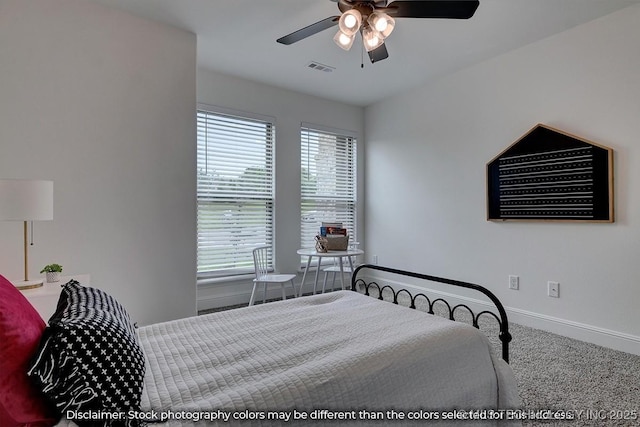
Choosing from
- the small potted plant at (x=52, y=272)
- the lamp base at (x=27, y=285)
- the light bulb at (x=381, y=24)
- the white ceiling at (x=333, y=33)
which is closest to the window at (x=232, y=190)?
the white ceiling at (x=333, y=33)

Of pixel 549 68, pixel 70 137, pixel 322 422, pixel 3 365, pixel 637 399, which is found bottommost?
pixel 637 399

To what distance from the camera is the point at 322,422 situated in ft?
3.40

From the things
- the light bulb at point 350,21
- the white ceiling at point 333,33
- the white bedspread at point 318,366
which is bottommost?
the white bedspread at point 318,366

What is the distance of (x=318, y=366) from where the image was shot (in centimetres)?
115

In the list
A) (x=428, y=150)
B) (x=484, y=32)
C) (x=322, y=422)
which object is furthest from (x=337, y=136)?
(x=322, y=422)

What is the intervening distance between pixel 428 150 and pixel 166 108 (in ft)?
9.42

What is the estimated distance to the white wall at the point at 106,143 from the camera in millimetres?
2295

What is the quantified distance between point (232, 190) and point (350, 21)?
241 centimetres

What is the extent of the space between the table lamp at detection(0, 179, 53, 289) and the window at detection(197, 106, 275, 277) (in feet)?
5.54

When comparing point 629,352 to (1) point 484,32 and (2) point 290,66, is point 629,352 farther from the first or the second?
(2) point 290,66

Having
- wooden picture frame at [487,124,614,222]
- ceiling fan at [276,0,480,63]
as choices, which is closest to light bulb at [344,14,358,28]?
ceiling fan at [276,0,480,63]

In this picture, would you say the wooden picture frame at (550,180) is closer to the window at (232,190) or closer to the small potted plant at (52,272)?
the window at (232,190)

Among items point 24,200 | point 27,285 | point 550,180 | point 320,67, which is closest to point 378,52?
point 320,67

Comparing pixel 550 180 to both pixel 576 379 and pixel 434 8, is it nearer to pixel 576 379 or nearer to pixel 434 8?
pixel 576 379
